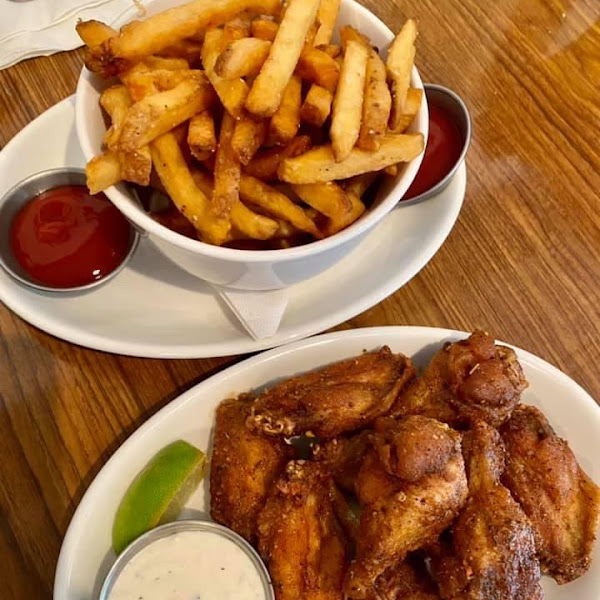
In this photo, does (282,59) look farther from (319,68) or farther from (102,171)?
(102,171)

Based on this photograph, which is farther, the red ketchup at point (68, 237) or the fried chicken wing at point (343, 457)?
the red ketchup at point (68, 237)

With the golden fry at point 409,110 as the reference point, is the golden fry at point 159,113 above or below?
below

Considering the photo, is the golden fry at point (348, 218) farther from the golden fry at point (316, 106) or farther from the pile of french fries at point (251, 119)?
the golden fry at point (316, 106)

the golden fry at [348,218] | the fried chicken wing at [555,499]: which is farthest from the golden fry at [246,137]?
the fried chicken wing at [555,499]

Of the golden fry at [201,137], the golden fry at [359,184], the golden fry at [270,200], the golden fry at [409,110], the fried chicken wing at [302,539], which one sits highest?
the golden fry at [409,110]

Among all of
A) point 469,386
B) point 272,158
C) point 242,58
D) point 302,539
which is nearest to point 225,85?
point 242,58

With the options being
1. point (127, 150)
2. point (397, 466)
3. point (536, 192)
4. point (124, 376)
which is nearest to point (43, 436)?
point (124, 376)

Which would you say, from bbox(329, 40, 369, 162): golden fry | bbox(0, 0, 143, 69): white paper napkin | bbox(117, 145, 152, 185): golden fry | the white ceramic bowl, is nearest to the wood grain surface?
bbox(0, 0, 143, 69): white paper napkin

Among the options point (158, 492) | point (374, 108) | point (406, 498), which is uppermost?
point (374, 108)
